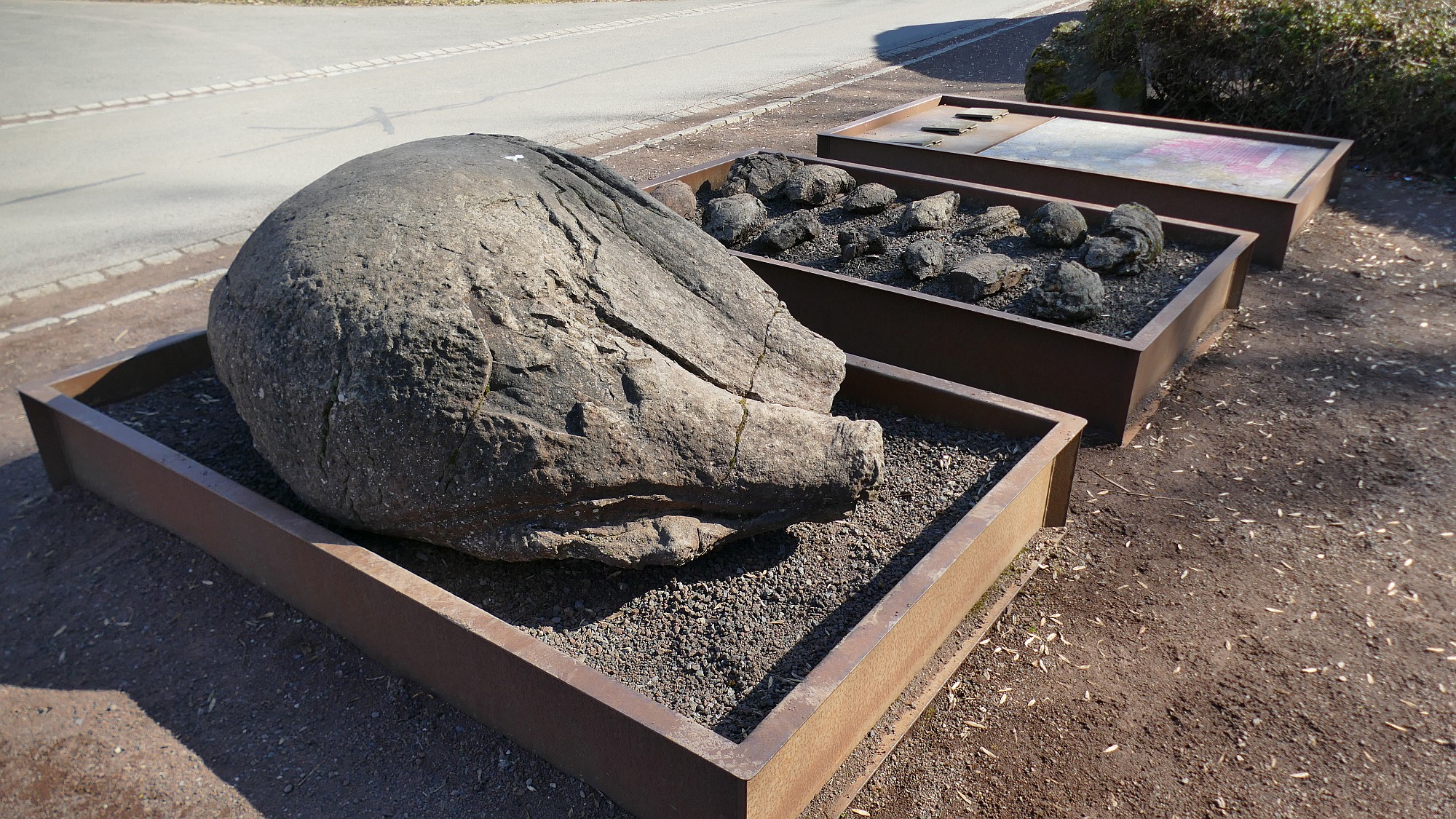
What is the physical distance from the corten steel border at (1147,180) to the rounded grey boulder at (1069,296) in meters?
2.17

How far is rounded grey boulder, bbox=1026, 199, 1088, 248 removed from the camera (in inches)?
229

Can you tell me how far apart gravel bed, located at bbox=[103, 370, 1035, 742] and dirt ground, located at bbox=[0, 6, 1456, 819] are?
36 cm

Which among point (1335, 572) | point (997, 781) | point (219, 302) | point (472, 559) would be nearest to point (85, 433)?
point (219, 302)

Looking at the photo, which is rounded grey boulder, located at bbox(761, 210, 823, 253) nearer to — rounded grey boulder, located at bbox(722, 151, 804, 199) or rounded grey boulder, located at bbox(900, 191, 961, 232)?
rounded grey boulder, located at bbox(900, 191, 961, 232)

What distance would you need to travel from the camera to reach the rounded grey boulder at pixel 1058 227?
5.81m

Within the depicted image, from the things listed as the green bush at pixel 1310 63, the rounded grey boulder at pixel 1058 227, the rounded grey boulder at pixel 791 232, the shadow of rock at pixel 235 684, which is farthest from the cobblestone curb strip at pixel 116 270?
the green bush at pixel 1310 63

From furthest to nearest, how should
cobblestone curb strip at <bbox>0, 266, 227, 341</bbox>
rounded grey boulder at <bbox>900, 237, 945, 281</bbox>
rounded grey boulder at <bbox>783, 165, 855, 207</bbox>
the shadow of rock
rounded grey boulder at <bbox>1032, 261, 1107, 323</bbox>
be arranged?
rounded grey boulder at <bbox>783, 165, 855, 207</bbox>, cobblestone curb strip at <bbox>0, 266, 227, 341</bbox>, rounded grey boulder at <bbox>900, 237, 945, 281</bbox>, rounded grey boulder at <bbox>1032, 261, 1107, 323</bbox>, the shadow of rock

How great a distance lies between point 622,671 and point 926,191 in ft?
15.7

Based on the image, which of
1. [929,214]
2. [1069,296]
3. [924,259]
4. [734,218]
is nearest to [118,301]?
[734,218]

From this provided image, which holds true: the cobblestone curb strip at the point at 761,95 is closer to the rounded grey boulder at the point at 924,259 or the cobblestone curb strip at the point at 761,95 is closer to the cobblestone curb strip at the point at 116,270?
the cobblestone curb strip at the point at 116,270

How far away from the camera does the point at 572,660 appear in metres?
2.67

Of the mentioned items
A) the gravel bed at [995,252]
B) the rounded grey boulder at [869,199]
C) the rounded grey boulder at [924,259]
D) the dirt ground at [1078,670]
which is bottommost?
the dirt ground at [1078,670]

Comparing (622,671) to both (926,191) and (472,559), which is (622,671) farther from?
(926,191)

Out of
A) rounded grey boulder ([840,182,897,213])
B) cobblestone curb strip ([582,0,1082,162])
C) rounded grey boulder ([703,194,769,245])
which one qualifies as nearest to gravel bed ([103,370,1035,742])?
rounded grey boulder ([703,194,769,245])
